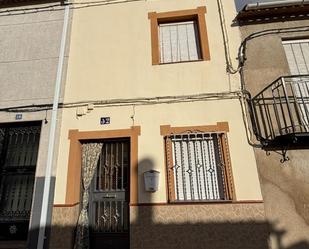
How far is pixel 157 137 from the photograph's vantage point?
5070 mm

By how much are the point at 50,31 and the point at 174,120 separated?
4038 millimetres

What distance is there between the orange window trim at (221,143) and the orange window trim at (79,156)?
618 millimetres

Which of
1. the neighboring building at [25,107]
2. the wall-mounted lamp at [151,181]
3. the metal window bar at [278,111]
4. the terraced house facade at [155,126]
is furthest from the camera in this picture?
the neighboring building at [25,107]

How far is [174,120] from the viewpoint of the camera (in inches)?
203

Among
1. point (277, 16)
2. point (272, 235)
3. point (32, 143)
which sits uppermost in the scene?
point (277, 16)

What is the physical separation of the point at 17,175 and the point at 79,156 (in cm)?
153

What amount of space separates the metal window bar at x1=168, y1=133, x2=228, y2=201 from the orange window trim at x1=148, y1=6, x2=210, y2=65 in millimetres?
1960

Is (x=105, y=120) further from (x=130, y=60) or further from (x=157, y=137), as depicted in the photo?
(x=130, y=60)

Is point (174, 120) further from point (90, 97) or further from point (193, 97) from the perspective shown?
point (90, 97)

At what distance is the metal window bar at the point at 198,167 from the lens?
4766 mm

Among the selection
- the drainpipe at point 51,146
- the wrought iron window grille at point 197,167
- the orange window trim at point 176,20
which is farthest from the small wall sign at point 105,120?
the orange window trim at point 176,20

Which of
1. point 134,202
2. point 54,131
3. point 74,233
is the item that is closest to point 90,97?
point 54,131

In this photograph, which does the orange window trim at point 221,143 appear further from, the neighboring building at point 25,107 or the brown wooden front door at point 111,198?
the neighboring building at point 25,107

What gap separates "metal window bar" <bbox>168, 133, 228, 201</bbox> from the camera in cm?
477
